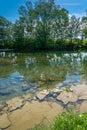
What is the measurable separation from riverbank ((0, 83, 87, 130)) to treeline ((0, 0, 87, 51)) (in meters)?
50.9

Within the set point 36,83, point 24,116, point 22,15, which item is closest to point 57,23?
point 22,15

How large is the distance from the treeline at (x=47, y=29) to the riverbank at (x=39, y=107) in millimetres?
50928

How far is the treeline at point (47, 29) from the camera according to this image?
61688 mm

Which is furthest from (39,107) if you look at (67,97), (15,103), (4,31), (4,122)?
(4,31)

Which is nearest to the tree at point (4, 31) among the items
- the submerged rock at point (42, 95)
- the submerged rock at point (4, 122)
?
the submerged rock at point (42, 95)

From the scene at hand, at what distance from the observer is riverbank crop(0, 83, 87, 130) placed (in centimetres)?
692

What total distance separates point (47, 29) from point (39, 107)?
185 ft

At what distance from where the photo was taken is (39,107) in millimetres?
8281

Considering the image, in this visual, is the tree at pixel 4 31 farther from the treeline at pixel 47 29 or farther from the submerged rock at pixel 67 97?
the submerged rock at pixel 67 97

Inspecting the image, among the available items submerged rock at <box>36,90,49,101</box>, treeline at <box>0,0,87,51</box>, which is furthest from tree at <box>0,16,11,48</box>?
submerged rock at <box>36,90,49,101</box>

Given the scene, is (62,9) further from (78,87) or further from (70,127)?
(70,127)

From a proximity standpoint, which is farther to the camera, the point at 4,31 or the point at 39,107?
the point at 4,31

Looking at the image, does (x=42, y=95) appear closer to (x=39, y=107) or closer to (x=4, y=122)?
(x=39, y=107)

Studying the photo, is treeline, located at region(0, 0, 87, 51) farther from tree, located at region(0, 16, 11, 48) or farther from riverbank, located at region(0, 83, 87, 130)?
riverbank, located at region(0, 83, 87, 130)
